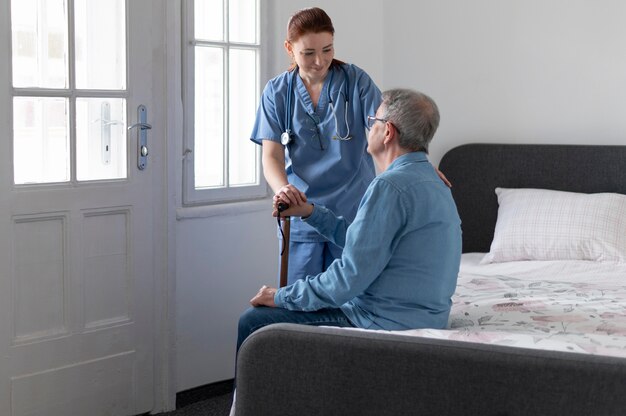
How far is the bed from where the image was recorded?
1714 mm

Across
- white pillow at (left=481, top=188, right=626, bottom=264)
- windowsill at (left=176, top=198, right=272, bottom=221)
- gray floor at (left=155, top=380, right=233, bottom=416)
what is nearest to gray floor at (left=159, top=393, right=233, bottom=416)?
gray floor at (left=155, top=380, right=233, bottom=416)

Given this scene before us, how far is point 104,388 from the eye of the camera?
323 cm

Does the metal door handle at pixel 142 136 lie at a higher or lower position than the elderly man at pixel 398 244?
higher

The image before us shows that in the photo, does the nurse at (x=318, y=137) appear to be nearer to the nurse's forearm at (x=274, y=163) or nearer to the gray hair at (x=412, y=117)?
the nurse's forearm at (x=274, y=163)

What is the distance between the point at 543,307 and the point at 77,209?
156 cm

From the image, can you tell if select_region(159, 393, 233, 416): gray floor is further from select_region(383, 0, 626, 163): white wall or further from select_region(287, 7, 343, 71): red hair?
select_region(383, 0, 626, 163): white wall

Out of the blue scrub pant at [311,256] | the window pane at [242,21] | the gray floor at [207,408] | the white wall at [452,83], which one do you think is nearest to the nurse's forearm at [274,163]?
the blue scrub pant at [311,256]

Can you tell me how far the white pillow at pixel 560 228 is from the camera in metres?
3.48

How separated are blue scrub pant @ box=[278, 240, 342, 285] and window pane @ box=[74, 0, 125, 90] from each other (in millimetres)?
892

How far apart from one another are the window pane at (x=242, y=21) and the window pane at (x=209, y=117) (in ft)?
0.40

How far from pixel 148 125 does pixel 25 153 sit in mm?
496

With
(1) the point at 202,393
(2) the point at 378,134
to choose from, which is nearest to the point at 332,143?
(2) the point at 378,134

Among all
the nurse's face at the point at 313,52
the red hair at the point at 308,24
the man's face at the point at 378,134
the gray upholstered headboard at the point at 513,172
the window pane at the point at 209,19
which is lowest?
the gray upholstered headboard at the point at 513,172

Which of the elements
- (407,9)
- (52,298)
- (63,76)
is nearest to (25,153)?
(63,76)
